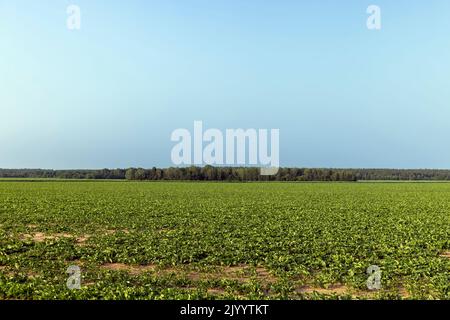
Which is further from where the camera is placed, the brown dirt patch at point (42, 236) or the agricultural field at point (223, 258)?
the brown dirt patch at point (42, 236)

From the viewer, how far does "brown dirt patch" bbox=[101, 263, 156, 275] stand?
13.3m

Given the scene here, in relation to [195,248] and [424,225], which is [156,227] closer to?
[195,248]

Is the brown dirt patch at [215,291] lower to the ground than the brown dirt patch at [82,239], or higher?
higher

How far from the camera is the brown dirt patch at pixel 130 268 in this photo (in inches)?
523

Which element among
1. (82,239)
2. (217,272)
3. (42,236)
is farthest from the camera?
(42,236)

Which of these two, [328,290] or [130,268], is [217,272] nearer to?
[130,268]

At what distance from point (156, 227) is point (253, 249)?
8720mm

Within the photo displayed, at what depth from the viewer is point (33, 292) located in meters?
10.6

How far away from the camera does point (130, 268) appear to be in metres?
13.8

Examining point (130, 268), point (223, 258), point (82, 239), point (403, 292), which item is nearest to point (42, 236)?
point (82, 239)

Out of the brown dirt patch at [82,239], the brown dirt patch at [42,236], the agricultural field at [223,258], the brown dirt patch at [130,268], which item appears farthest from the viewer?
the brown dirt patch at [42,236]

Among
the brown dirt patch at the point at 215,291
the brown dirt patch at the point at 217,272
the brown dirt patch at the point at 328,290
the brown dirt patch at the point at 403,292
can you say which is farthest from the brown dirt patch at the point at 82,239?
the brown dirt patch at the point at 403,292

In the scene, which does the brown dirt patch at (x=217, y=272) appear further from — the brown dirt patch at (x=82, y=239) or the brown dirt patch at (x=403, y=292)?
the brown dirt patch at (x=82, y=239)

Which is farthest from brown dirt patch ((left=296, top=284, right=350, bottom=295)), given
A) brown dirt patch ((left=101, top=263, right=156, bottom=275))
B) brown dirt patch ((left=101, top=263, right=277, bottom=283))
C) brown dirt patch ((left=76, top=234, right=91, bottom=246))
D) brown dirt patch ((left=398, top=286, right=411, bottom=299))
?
brown dirt patch ((left=76, top=234, right=91, bottom=246))
